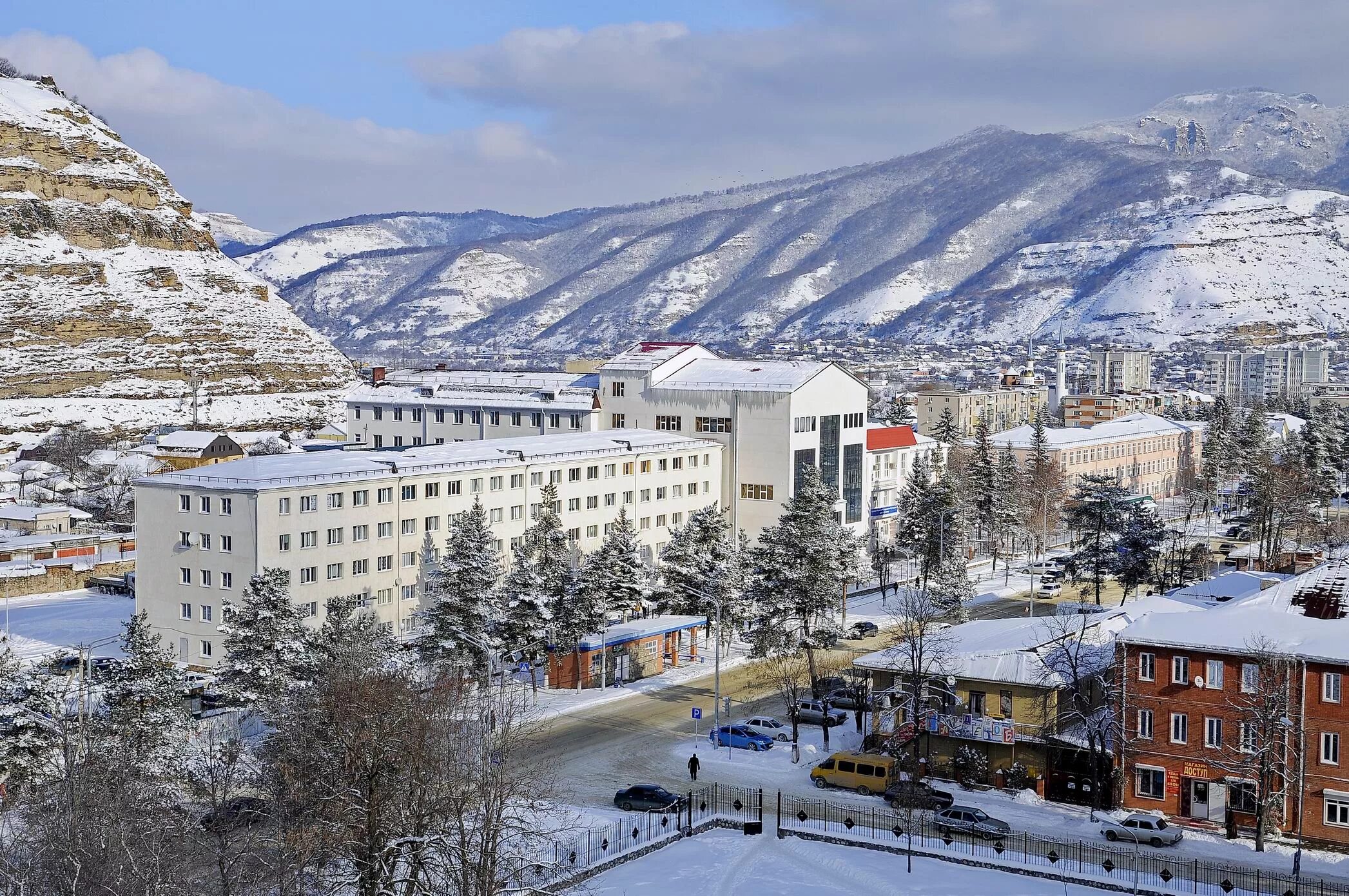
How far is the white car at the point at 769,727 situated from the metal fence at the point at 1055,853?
5.68 metres

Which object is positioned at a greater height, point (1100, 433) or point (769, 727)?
point (1100, 433)

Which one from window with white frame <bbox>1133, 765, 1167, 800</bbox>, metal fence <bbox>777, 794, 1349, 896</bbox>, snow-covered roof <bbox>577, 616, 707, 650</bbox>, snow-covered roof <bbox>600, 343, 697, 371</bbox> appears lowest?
metal fence <bbox>777, 794, 1349, 896</bbox>

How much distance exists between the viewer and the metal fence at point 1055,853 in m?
28.2

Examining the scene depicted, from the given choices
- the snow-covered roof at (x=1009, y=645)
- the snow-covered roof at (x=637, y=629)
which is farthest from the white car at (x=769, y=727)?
the snow-covered roof at (x=637, y=629)

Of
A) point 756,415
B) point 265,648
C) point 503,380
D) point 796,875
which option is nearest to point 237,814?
point 265,648

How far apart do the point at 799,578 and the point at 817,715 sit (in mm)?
7374

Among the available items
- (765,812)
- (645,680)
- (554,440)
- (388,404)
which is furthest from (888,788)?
(388,404)

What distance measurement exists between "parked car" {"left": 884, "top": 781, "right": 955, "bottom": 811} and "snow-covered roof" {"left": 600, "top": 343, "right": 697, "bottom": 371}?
150ft

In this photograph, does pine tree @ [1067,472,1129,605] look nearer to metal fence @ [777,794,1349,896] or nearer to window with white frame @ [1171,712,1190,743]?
window with white frame @ [1171,712,1190,743]

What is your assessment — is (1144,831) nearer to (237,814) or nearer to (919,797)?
(919,797)

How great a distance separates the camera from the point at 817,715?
43.2 meters

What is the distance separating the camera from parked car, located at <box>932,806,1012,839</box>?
31.8 metres

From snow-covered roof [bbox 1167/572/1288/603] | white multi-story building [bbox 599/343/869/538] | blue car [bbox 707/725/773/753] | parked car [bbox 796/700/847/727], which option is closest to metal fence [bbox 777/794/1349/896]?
blue car [bbox 707/725/773/753]

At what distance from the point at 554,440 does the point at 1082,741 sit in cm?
3797
